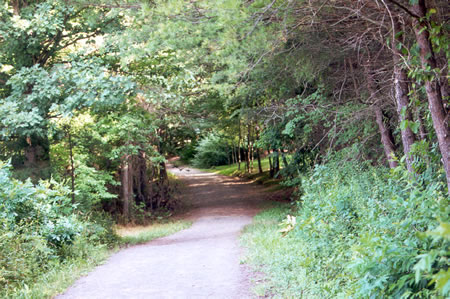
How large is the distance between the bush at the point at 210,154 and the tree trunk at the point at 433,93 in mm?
38395

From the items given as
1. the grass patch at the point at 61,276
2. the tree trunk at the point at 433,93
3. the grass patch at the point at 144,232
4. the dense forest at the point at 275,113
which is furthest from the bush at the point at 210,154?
the tree trunk at the point at 433,93

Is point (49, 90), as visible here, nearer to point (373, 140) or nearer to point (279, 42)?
point (279, 42)

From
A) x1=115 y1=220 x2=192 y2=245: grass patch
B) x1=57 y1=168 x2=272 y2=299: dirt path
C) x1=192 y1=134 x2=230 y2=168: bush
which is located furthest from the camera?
x1=192 y1=134 x2=230 y2=168: bush

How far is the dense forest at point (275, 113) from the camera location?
5199mm

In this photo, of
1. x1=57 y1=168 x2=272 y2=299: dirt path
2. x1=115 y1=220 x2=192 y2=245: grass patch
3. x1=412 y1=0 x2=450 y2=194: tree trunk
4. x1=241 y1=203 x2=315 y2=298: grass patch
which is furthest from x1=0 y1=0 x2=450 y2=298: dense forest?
x1=57 y1=168 x2=272 y2=299: dirt path

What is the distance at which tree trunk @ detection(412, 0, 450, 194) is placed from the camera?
5168 mm

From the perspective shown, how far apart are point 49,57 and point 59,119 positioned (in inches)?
85.3

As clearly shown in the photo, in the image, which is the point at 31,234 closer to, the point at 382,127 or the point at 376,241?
the point at 376,241

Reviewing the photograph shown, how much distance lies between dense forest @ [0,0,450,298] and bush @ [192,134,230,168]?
82.7 feet

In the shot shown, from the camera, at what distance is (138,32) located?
1059cm

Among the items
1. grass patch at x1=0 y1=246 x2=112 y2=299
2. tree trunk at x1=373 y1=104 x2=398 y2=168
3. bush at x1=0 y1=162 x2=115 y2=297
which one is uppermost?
tree trunk at x1=373 y1=104 x2=398 y2=168

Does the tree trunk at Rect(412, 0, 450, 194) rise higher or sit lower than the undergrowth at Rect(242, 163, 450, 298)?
higher

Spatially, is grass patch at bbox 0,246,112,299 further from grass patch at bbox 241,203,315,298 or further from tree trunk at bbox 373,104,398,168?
tree trunk at bbox 373,104,398,168

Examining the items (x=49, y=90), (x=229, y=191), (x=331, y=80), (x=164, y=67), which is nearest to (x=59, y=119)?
(x=49, y=90)
